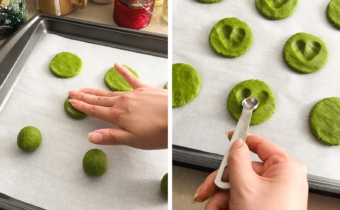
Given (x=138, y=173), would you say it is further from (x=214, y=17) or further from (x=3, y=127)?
(x=214, y=17)

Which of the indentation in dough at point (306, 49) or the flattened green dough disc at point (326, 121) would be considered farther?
the indentation in dough at point (306, 49)

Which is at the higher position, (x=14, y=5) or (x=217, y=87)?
(x=14, y=5)

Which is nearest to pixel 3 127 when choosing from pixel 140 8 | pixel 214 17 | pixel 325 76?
pixel 140 8

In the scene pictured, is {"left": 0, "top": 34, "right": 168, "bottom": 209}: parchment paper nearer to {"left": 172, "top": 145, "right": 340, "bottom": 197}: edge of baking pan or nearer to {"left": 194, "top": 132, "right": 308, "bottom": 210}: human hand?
{"left": 172, "top": 145, "right": 340, "bottom": 197}: edge of baking pan

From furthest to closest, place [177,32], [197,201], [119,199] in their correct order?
[177,32] < [119,199] < [197,201]

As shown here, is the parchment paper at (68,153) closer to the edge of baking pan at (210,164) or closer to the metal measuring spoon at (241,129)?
the edge of baking pan at (210,164)

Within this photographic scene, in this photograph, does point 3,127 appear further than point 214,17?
No

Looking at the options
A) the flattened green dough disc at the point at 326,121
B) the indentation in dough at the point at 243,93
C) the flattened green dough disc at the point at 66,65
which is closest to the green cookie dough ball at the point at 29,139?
the flattened green dough disc at the point at 66,65
